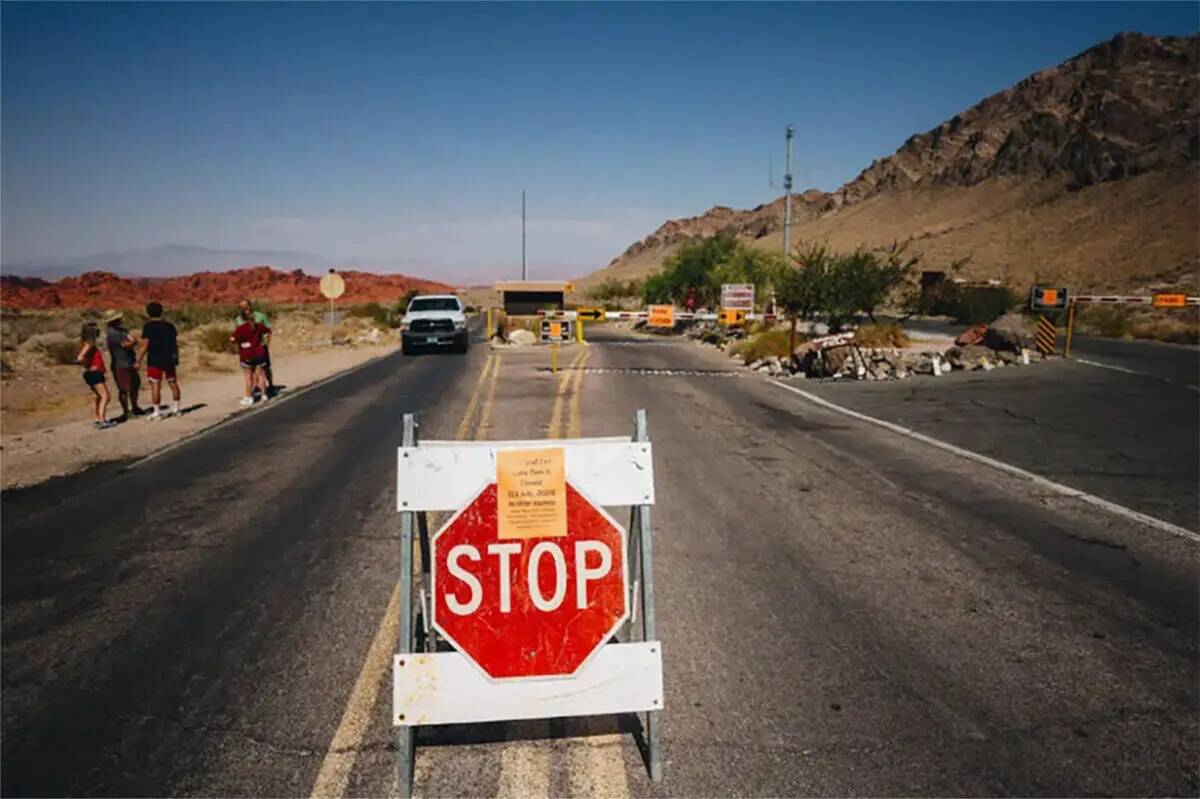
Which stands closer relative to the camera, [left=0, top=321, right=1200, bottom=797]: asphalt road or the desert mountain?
[left=0, top=321, right=1200, bottom=797]: asphalt road

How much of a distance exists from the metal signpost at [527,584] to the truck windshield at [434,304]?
2652cm

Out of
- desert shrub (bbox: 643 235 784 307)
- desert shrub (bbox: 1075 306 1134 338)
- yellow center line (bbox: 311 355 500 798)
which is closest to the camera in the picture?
yellow center line (bbox: 311 355 500 798)

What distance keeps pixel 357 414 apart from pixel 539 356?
1246cm

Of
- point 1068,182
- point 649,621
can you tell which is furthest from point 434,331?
point 1068,182

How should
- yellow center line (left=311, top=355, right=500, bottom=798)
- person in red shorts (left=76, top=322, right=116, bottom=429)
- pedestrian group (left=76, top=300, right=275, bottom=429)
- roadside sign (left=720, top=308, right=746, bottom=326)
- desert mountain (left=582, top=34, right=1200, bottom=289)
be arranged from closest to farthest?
1. yellow center line (left=311, top=355, right=500, bottom=798)
2. person in red shorts (left=76, top=322, right=116, bottom=429)
3. pedestrian group (left=76, top=300, right=275, bottom=429)
4. roadside sign (left=720, top=308, right=746, bottom=326)
5. desert mountain (left=582, top=34, right=1200, bottom=289)

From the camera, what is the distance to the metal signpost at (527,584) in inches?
145

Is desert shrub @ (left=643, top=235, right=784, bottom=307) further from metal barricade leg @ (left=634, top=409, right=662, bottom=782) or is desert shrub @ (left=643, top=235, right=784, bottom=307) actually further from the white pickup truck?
metal barricade leg @ (left=634, top=409, right=662, bottom=782)

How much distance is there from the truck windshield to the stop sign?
2655cm

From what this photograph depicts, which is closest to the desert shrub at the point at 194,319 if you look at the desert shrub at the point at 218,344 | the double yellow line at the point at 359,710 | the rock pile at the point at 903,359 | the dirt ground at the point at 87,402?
the dirt ground at the point at 87,402

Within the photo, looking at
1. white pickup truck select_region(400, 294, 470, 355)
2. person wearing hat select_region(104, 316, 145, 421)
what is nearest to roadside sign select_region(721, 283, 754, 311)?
white pickup truck select_region(400, 294, 470, 355)

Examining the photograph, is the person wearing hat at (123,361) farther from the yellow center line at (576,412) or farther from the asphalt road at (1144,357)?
the asphalt road at (1144,357)

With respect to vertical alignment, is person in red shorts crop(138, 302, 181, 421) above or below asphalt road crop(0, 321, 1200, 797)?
above

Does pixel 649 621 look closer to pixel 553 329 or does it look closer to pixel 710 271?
pixel 553 329

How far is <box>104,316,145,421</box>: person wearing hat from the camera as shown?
13.6 meters
